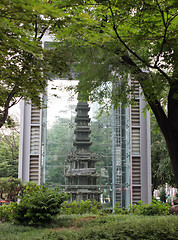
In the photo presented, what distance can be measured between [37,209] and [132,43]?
4.64 meters

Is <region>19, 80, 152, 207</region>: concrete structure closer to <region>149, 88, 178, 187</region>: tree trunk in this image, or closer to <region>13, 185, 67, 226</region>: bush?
<region>13, 185, 67, 226</region>: bush

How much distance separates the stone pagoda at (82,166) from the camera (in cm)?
1212

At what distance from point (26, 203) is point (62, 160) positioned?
14.2 ft

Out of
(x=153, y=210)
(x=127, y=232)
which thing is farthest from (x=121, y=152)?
(x=127, y=232)

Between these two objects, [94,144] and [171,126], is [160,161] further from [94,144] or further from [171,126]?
[171,126]

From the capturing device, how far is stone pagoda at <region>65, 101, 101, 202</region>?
1212 centimetres

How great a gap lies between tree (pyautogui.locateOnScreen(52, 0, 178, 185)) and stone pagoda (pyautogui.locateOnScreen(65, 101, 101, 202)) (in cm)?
419

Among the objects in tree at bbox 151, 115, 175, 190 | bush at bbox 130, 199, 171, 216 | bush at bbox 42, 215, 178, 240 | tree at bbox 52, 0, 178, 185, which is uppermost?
tree at bbox 52, 0, 178, 185

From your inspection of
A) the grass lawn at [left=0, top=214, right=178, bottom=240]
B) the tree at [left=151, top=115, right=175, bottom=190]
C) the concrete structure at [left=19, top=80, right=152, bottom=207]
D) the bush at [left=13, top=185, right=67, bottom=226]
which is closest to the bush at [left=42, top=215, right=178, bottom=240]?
the grass lawn at [left=0, top=214, right=178, bottom=240]

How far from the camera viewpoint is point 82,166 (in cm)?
1239

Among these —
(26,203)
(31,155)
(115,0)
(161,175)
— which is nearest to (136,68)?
(115,0)

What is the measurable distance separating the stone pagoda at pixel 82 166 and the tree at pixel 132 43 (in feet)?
13.8

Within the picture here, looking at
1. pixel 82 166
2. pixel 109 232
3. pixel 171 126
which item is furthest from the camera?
pixel 82 166

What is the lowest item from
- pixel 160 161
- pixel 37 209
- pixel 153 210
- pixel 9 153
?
pixel 153 210
